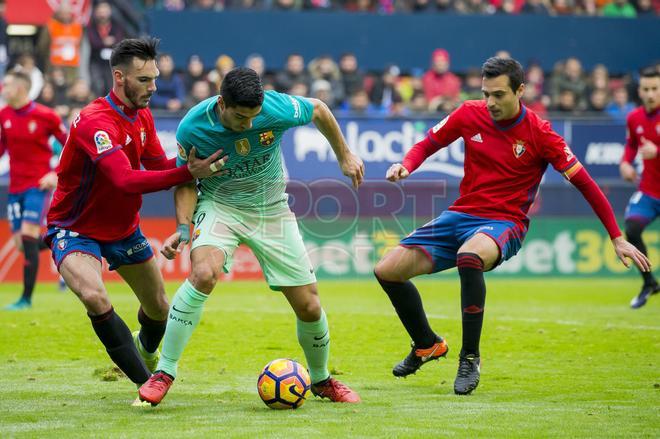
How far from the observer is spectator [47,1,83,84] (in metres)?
19.3

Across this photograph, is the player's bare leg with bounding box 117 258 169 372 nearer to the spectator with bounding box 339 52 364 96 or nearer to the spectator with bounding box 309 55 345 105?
the spectator with bounding box 309 55 345 105

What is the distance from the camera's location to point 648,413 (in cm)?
700

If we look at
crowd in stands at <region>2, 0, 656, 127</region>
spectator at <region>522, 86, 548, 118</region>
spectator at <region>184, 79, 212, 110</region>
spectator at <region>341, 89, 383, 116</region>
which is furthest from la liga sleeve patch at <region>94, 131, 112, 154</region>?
spectator at <region>522, 86, 548, 118</region>

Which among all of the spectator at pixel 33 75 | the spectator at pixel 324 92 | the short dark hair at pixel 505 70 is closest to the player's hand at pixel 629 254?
the short dark hair at pixel 505 70

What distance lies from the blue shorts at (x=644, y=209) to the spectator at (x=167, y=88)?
837 cm

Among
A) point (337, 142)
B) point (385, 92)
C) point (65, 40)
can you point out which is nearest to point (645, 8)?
point (385, 92)

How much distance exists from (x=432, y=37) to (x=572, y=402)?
15742 mm

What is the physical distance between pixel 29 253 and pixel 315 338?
7.65 meters

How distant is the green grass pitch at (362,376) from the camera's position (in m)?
6.54

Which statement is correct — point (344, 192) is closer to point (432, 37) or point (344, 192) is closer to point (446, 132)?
point (432, 37)

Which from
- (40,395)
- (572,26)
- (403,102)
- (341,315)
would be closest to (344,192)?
(403,102)

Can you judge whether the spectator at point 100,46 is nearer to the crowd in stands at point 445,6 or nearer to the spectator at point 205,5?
the crowd in stands at point 445,6

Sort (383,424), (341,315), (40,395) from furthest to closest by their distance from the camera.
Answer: (341,315) < (40,395) < (383,424)

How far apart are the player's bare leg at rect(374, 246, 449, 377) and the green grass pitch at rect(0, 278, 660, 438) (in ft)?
0.70
